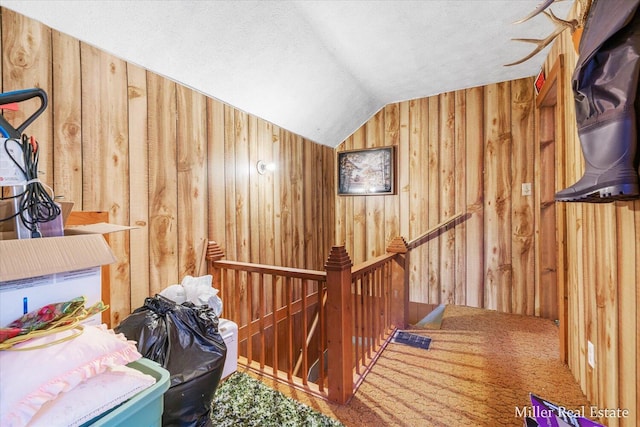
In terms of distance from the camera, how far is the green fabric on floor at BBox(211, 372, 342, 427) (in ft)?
4.65

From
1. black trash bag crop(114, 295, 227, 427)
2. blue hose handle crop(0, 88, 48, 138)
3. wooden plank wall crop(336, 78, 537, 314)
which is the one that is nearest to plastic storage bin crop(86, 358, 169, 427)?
black trash bag crop(114, 295, 227, 427)

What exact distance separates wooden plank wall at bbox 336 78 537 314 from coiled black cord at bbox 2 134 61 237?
3.14 m

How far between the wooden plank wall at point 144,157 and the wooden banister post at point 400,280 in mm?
1172

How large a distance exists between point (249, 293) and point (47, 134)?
1.39 meters

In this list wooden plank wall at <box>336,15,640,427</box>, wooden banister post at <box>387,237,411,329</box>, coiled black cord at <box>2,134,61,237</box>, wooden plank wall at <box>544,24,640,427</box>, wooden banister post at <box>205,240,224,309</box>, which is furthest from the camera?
wooden banister post at <box>387,237,411,329</box>

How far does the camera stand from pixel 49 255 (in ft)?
2.41

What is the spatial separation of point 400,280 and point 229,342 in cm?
157

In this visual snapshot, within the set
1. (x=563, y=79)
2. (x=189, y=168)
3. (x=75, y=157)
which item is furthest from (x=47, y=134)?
(x=563, y=79)

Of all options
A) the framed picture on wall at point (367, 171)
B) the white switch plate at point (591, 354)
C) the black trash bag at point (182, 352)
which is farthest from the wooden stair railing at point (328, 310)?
the white switch plate at point (591, 354)

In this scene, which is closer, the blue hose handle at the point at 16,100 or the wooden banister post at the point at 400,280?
the blue hose handle at the point at 16,100

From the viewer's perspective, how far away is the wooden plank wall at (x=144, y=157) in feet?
4.50

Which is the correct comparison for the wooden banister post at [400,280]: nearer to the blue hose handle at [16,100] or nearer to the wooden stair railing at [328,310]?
the wooden stair railing at [328,310]

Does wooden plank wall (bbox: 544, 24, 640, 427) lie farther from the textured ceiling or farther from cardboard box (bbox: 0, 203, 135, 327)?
cardboard box (bbox: 0, 203, 135, 327)

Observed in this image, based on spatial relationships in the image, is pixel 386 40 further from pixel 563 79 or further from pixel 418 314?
pixel 418 314
